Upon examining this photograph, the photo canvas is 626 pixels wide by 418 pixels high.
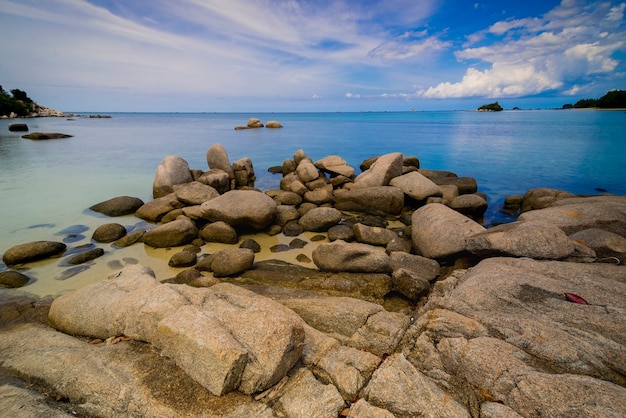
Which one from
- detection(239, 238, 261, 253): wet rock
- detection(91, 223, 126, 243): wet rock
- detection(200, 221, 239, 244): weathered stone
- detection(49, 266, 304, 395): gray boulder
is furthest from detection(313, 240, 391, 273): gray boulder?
detection(91, 223, 126, 243): wet rock

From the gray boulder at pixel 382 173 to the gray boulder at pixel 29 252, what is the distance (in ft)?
36.0

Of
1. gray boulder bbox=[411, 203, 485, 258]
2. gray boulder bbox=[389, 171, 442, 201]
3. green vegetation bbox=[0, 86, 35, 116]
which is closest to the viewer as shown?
gray boulder bbox=[411, 203, 485, 258]

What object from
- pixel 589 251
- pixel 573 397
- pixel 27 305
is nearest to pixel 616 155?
pixel 589 251

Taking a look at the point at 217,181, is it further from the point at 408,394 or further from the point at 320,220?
the point at 408,394

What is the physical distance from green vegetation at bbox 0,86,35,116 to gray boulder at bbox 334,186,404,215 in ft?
303

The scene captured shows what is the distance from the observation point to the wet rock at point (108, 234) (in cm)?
887

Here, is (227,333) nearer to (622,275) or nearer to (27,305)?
(27,305)

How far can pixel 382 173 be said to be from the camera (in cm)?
1347

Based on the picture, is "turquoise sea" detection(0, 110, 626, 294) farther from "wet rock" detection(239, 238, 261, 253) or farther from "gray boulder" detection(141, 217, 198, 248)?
"wet rock" detection(239, 238, 261, 253)

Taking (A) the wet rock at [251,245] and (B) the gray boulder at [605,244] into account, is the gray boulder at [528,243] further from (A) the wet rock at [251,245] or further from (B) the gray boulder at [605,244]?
(A) the wet rock at [251,245]

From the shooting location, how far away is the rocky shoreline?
2.92 m

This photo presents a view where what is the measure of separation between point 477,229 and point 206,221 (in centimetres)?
807

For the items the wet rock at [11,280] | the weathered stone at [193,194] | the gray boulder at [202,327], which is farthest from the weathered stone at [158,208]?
the gray boulder at [202,327]

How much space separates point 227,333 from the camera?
3203mm
